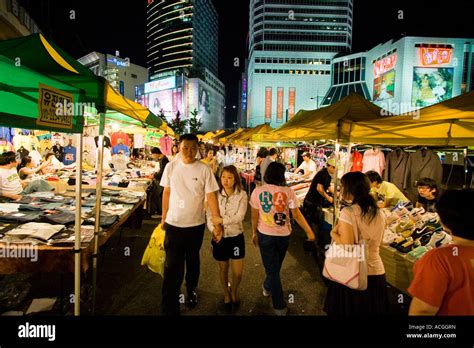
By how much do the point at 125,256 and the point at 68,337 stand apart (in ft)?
9.29

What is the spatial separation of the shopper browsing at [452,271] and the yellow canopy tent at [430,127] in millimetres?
1883

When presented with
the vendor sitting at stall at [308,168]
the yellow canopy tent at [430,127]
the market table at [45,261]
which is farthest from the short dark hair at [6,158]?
the vendor sitting at stall at [308,168]

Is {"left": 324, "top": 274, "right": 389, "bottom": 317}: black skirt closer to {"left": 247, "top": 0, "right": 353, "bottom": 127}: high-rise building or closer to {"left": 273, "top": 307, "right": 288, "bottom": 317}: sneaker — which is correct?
{"left": 273, "top": 307, "right": 288, "bottom": 317}: sneaker

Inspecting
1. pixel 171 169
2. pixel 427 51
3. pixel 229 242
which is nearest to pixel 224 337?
pixel 229 242

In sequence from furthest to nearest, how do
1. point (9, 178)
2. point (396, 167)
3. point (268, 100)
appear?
point (268, 100) < point (396, 167) < point (9, 178)

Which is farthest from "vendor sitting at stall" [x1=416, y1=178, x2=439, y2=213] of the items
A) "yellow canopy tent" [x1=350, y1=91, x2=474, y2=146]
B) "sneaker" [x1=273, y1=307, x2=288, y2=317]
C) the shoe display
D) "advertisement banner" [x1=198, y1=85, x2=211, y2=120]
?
"advertisement banner" [x1=198, y1=85, x2=211, y2=120]

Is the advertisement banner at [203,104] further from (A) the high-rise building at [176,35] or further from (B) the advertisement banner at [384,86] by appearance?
(B) the advertisement banner at [384,86]

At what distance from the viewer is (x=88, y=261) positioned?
2744 mm

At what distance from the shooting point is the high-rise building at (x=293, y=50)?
74.6 meters

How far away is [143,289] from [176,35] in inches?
4494

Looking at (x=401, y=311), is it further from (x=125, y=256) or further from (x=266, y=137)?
(x=266, y=137)

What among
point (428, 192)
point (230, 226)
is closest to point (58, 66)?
point (230, 226)

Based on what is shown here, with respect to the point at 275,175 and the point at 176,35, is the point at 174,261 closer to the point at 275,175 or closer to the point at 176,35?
the point at 275,175

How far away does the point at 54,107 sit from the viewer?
7.22 feet
